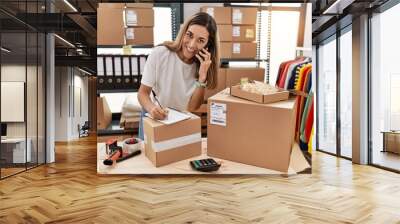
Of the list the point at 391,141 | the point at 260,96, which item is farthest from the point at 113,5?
the point at 391,141

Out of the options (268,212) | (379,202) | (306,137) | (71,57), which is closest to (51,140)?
(71,57)

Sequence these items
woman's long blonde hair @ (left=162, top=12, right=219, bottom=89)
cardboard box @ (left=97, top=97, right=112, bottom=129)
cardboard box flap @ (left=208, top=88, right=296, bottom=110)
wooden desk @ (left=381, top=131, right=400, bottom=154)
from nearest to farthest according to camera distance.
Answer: cardboard box flap @ (left=208, top=88, right=296, bottom=110), woman's long blonde hair @ (left=162, top=12, right=219, bottom=89), cardboard box @ (left=97, top=97, right=112, bottom=129), wooden desk @ (left=381, top=131, right=400, bottom=154)

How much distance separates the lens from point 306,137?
64.6 inches

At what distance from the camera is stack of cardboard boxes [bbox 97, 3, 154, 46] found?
5.15ft

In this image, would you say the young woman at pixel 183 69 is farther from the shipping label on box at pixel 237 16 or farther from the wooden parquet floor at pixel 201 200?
the wooden parquet floor at pixel 201 200

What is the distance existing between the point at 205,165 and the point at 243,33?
1.88 ft

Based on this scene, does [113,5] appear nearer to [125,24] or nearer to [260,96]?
[125,24]

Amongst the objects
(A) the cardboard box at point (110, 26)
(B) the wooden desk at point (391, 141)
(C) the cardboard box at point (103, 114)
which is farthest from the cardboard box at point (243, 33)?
(B) the wooden desk at point (391, 141)

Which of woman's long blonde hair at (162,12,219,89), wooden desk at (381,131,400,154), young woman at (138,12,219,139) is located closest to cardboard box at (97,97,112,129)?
young woman at (138,12,219,139)

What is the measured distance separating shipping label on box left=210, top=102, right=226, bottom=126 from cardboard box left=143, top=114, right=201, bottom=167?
0.21ft

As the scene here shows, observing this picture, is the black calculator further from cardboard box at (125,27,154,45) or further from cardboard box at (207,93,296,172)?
cardboard box at (125,27,154,45)

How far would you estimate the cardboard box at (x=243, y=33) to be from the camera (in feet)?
5.01

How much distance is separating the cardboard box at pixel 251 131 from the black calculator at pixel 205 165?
0.05m

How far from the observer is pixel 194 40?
1.50m
